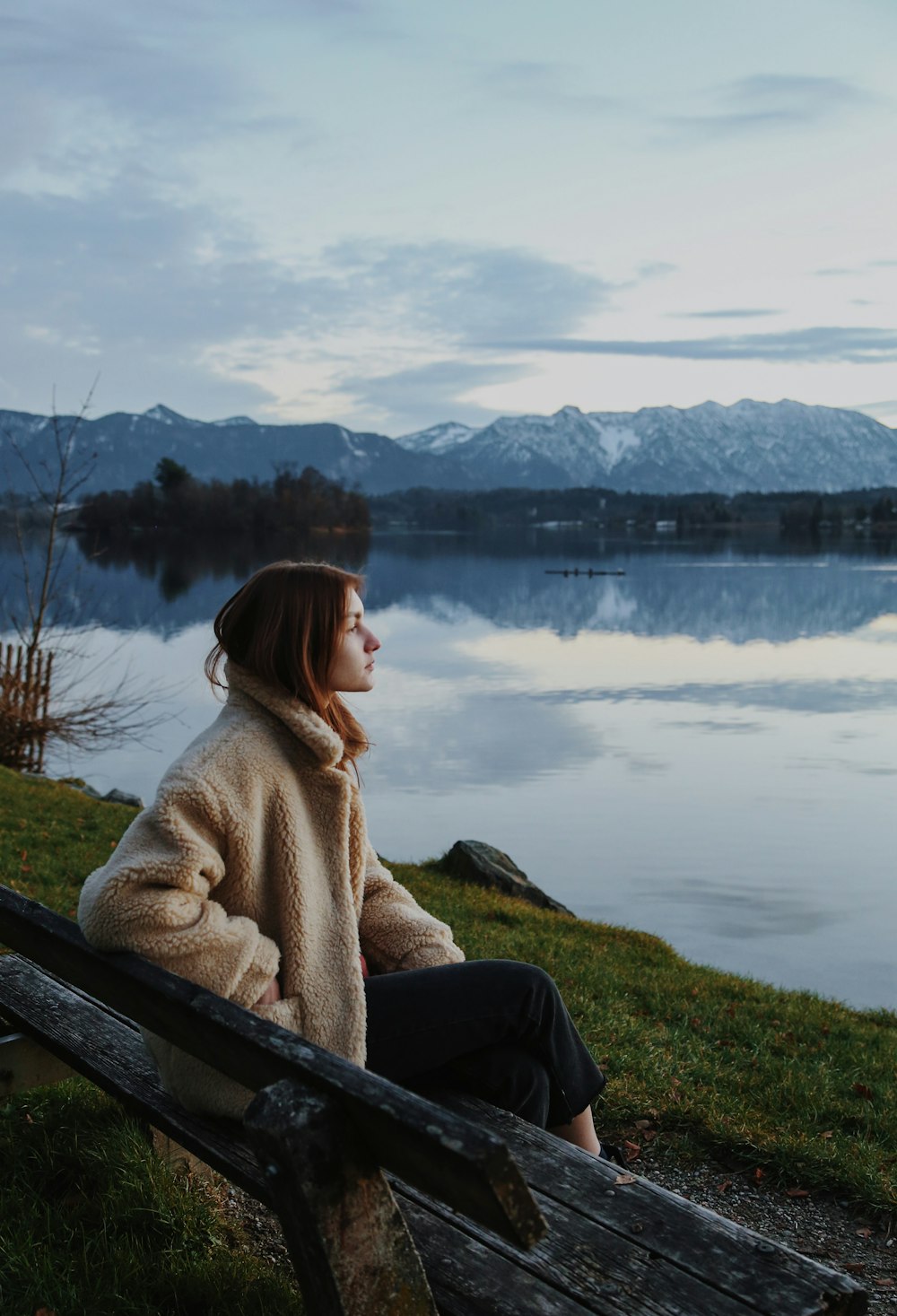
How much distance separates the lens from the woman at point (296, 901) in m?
2.81

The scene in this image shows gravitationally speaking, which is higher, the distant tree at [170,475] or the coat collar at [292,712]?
the distant tree at [170,475]

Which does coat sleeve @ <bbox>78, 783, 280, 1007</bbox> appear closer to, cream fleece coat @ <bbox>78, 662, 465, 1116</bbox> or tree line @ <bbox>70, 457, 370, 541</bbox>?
cream fleece coat @ <bbox>78, 662, 465, 1116</bbox>

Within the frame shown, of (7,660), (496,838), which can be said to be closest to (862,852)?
(496,838)

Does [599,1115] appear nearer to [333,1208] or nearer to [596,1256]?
[596,1256]

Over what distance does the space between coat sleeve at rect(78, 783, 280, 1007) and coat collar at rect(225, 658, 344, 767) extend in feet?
1.12

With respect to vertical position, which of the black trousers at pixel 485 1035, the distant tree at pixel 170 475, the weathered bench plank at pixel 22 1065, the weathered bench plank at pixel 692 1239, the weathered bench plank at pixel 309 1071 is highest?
the distant tree at pixel 170 475

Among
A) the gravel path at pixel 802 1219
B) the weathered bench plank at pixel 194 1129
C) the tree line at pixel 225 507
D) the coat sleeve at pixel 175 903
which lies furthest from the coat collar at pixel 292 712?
the tree line at pixel 225 507

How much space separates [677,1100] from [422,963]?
211 cm

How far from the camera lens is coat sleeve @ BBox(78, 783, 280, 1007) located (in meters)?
2.78

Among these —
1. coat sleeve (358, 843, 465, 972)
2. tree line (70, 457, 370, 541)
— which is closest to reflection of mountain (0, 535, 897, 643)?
tree line (70, 457, 370, 541)

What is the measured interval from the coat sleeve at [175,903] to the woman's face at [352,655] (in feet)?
2.02

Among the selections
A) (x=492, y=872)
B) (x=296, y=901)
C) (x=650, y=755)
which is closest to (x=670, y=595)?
(x=650, y=755)

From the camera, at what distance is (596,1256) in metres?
2.52

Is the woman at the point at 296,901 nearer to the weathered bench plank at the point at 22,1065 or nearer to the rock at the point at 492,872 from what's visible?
the weathered bench plank at the point at 22,1065
